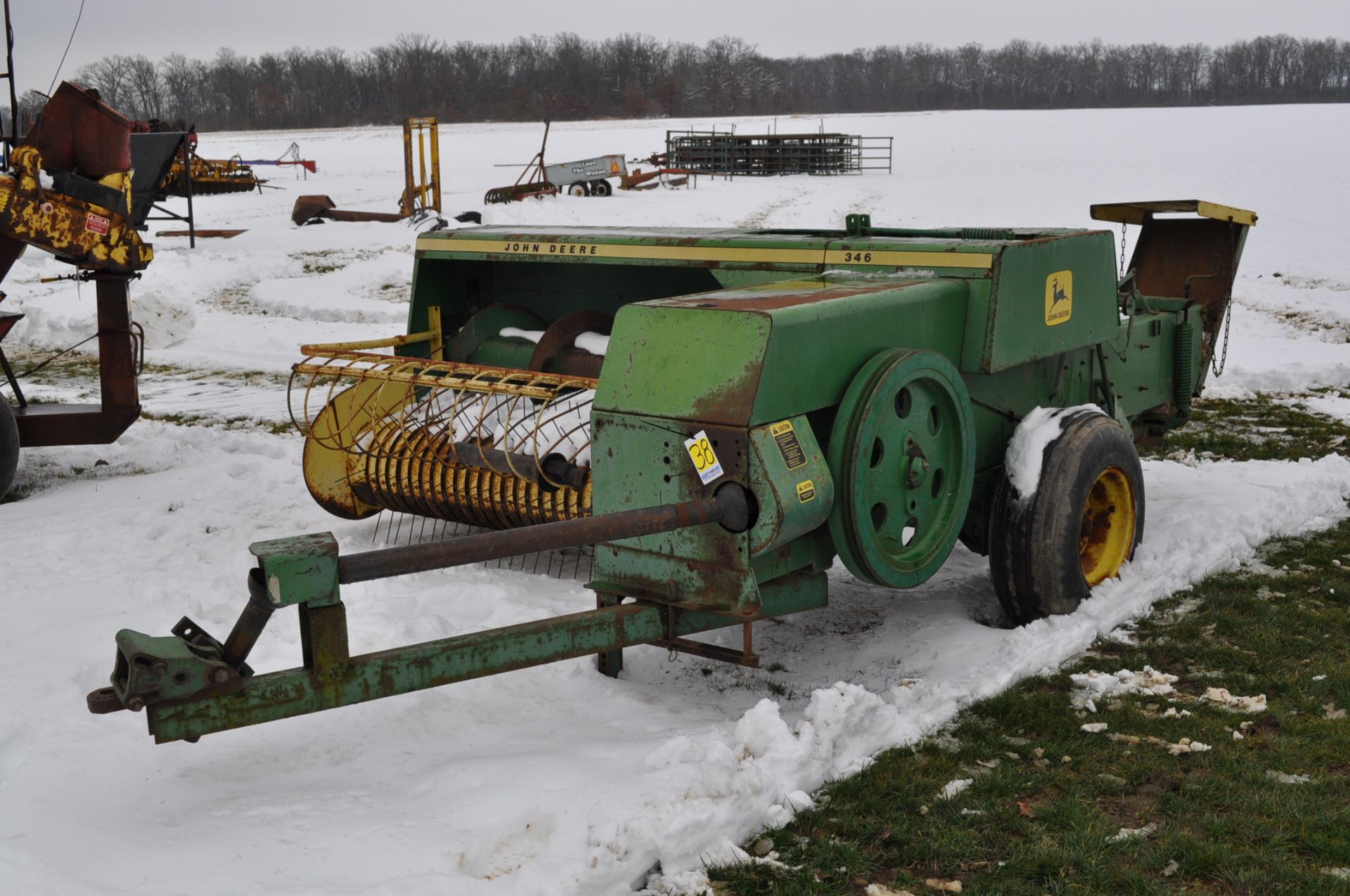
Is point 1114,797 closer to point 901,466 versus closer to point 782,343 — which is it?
point 901,466

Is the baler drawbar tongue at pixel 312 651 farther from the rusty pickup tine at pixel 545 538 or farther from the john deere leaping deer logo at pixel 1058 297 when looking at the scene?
the john deere leaping deer logo at pixel 1058 297

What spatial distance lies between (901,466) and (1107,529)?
156 centimetres

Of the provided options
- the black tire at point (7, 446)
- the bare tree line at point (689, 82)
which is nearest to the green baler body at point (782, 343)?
the black tire at point (7, 446)

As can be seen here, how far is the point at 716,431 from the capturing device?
398 centimetres

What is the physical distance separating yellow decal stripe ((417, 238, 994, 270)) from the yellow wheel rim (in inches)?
46.2

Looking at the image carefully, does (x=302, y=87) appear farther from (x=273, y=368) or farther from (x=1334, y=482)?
(x=1334, y=482)

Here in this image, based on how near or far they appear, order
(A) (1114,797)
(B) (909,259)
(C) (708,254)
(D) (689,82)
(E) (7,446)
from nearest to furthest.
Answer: (A) (1114,797), (B) (909,259), (C) (708,254), (E) (7,446), (D) (689,82)

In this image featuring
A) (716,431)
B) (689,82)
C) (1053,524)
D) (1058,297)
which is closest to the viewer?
(716,431)

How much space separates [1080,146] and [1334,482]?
32.1 metres

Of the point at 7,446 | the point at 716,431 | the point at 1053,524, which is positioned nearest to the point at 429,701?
the point at 716,431

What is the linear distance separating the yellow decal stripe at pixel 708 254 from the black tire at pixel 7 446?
233cm

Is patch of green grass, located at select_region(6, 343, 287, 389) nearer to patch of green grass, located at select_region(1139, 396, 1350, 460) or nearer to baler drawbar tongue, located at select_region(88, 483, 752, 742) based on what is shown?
patch of green grass, located at select_region(1139, 396, 1350, 460)

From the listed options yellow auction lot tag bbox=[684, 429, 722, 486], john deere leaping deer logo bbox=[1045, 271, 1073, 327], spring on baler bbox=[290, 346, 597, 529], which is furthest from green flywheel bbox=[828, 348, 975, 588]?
spring on baler bbox=[290, 346, 597, 529]

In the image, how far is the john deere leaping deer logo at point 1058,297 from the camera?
5180 millimetres
